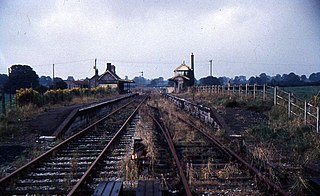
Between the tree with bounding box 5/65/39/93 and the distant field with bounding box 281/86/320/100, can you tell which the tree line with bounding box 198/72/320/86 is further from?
the tree with bounding box 5/65/39/93

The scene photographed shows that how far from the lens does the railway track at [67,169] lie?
20.2ft

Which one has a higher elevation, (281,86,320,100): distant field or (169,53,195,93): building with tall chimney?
(169,53,195,93): building with tall chimney

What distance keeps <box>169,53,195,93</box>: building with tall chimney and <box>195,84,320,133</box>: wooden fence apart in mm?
41112

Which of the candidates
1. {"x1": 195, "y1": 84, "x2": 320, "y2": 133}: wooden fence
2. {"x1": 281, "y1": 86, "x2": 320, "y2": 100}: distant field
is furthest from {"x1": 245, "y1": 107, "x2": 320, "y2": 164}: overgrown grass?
{"x1": 281, "y1": 86, "x2": 320, "y2": 100}: distant field

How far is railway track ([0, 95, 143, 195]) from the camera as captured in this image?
6.16 meters

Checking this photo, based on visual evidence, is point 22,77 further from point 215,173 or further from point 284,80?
point 284,80

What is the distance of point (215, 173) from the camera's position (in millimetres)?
7164

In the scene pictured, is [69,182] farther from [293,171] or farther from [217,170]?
[293,171]

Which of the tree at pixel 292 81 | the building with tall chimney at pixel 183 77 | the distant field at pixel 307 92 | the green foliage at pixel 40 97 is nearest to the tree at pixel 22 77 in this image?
the green foliage at pixel 40 97

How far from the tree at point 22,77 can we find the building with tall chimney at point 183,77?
2727cm

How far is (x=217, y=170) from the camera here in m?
7.39

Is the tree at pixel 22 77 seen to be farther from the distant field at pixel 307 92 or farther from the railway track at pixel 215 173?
the railway track at pixel 215 173

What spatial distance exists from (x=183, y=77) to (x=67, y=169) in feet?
210

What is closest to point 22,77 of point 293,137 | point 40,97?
point 40,97
